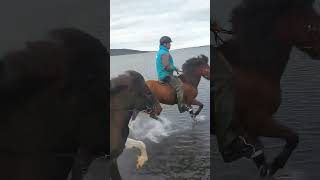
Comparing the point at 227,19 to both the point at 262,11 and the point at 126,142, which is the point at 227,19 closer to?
the point at 262,11

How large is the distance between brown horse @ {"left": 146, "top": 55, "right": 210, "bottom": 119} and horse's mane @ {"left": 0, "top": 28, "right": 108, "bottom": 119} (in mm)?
314

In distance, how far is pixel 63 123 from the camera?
2.42 m

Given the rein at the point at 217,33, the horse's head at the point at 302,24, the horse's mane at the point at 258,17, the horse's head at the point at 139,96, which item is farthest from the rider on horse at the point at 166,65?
the horse's head at the point at 302,24

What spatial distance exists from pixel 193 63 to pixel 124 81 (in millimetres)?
389

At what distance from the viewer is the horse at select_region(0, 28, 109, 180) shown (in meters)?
2.38

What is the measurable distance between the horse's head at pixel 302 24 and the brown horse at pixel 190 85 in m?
0.49

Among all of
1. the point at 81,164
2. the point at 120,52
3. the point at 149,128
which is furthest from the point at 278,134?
the point at 81,164

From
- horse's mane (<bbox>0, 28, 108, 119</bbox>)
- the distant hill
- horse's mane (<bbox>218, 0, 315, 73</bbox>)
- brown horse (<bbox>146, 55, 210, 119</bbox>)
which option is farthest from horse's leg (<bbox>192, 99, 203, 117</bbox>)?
horse's mane (<bbox>0, 28, 108, 119</bbox>)

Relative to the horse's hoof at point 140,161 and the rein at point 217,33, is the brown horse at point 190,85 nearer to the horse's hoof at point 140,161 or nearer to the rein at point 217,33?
the rein at point 217,33

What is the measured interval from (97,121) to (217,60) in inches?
28.9

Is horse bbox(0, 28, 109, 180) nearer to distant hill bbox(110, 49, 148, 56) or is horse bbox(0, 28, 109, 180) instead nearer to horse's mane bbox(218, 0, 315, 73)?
distant hill bbox(110, 49, 148, 56)

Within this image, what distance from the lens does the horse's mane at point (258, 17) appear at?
2527mm

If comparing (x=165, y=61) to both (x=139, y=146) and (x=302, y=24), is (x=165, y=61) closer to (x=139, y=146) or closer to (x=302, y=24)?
(x=139, y=146)

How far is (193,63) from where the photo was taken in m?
2.48
